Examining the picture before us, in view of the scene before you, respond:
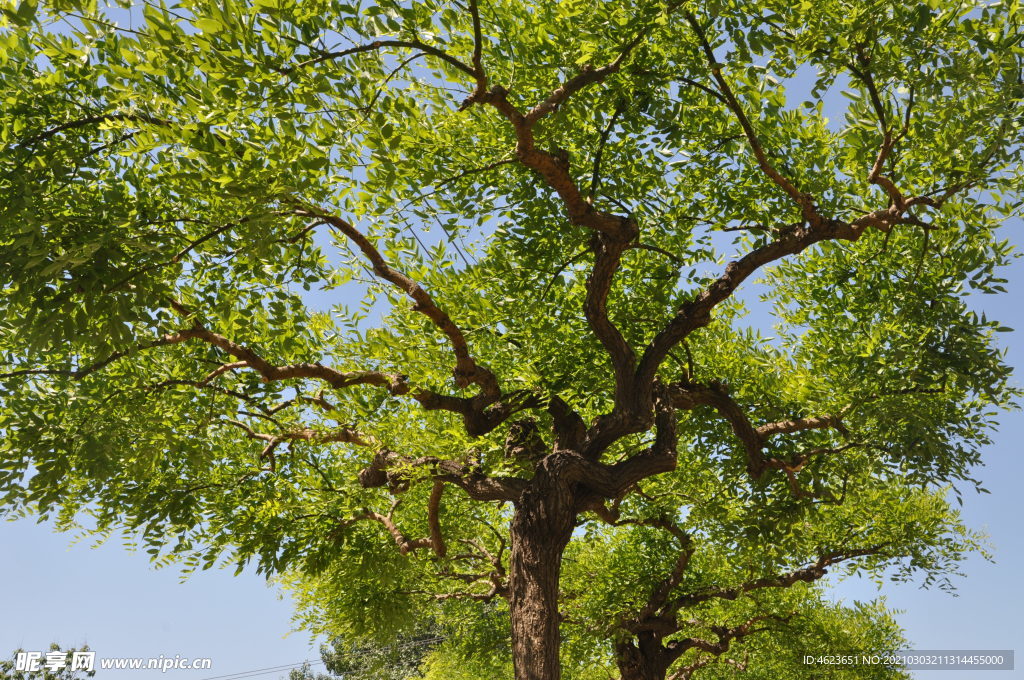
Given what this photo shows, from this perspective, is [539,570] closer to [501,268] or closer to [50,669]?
[501,268]

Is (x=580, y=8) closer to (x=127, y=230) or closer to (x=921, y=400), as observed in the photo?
(x=127, y=230)

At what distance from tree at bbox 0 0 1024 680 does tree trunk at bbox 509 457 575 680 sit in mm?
32

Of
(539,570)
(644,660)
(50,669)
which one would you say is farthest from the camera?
(50,669)

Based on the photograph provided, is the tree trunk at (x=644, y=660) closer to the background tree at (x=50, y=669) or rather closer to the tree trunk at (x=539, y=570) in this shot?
the tree trunk at (x=539, y=570)

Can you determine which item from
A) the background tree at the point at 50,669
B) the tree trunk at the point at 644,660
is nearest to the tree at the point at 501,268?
the tree trunk at the point at 644,660

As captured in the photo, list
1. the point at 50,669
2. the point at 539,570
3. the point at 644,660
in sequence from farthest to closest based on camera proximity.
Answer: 1. the point at 50,669
2. the point at 644,660
3. the point at 539,570

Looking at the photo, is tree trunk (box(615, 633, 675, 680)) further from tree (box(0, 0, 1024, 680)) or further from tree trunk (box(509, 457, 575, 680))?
tree trunk (box(509, 457, 575, 680))

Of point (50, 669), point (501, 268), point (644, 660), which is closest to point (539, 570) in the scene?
point (501, 268)

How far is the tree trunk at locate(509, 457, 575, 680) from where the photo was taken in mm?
8219

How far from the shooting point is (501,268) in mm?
9820

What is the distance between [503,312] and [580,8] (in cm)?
385

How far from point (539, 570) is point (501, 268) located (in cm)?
359

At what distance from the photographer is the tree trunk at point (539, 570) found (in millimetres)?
8219

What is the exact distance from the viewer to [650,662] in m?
15.4
